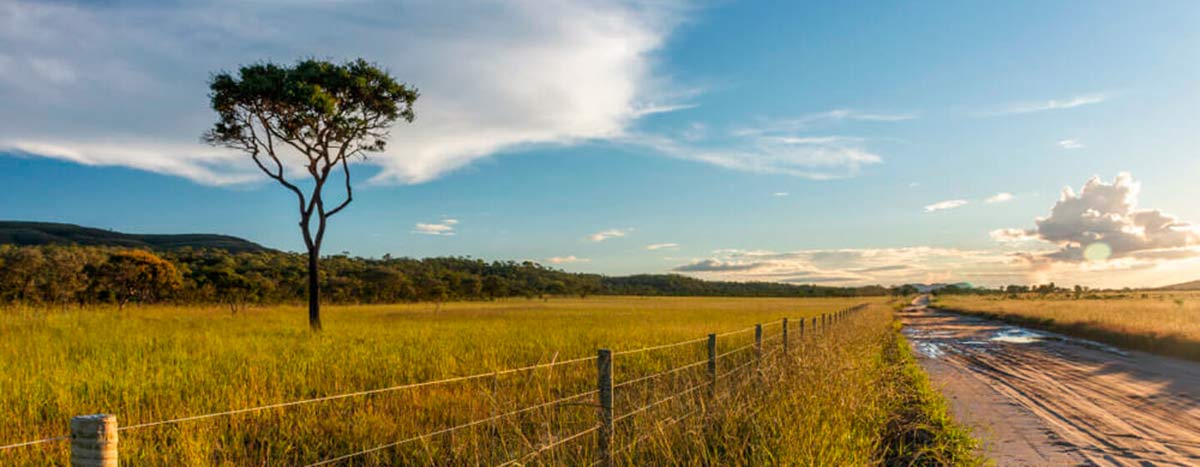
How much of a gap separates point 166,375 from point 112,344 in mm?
5438

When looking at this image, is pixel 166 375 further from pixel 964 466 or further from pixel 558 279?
pixel 558 279

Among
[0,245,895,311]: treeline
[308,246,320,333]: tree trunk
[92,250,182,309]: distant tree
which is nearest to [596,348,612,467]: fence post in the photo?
[308,246,320,333]: tree trunk

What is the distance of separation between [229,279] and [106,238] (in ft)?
243

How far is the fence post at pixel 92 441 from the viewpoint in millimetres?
2771

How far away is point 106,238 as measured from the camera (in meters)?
111

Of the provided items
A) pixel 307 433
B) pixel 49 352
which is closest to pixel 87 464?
pixel 307 433

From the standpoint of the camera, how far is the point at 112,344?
14.7 metres

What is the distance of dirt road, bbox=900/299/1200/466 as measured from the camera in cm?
820

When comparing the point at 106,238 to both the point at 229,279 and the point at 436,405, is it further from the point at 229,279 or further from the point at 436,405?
the point at 436,405

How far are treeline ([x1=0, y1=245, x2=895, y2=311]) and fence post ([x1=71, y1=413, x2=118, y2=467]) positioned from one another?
113ft

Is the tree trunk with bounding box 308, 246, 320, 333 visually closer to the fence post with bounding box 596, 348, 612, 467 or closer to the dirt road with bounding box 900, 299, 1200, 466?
the dirt road with bounding box 900, 299, 1200, 466

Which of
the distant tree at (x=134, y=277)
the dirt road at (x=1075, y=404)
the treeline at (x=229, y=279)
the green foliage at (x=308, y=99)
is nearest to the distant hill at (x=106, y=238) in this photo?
the treeline at (x=229, y=279)

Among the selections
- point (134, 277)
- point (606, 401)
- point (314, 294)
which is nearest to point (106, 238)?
point (134, 277)

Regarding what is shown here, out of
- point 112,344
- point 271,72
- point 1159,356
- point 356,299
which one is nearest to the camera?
point 112,344
